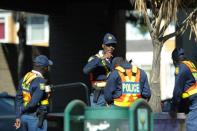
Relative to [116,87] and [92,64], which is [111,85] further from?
[92,64]

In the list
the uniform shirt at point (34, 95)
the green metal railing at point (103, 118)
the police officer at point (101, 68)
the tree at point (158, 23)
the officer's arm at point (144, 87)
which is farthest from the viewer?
the tree at point (158, 23)

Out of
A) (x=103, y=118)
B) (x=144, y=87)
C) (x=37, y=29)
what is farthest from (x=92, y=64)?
(x=37, y=29)

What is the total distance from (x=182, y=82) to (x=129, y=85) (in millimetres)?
936

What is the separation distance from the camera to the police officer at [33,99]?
10492 millimetres

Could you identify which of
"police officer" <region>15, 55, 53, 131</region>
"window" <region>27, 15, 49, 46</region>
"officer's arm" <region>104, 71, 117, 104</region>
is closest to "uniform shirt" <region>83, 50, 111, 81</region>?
"police officer" <region>15, 55, 53, 131</region>

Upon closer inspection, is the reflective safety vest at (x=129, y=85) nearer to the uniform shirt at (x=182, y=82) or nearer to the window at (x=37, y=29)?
the uniform shirt at (x=182, y=82)

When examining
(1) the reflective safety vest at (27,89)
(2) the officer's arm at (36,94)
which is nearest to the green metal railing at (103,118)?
(2) the officer's arm at (36,94)

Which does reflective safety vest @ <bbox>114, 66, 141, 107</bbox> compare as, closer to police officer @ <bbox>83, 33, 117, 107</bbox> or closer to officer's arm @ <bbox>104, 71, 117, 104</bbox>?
officer's arm @ <bbox>104, 71, 117, 104</bbox>

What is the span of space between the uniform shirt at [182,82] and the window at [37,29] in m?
48.5

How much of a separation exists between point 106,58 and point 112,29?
14.6m

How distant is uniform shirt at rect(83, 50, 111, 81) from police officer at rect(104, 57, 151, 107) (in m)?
1.15

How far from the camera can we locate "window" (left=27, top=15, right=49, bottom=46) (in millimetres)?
58875

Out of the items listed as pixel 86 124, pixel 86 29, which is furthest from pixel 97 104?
pixel 86 29

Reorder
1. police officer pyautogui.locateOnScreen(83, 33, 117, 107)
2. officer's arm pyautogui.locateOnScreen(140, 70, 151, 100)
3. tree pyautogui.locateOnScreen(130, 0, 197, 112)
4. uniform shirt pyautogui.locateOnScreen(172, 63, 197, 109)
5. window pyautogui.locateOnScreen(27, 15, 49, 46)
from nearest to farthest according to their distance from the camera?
officer's arm pyautogui.locateOnScreen(140, 70, 151, 100)
uniform shirt pyautogui.locateOnScreen(172, 63, 197, 109)
police officer pyautogui.locateOnScreen(83, 33, 117, 107)
tree pyautogui.locateOnScreen(130, 0, 197, 112)
window pyautogui.locateOnScreen(27, 15, 49, 46)
